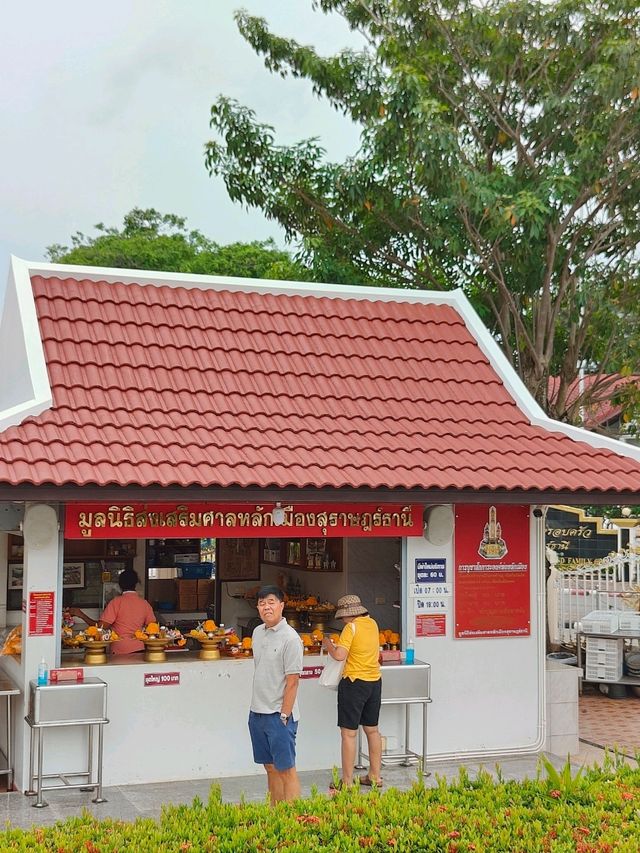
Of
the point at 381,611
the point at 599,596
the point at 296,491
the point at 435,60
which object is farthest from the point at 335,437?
the point at 599,596

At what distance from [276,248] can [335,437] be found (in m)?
33.8

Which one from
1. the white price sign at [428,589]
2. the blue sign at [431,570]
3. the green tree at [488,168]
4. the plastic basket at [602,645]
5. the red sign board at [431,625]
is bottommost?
the plastic basket at [602,645]

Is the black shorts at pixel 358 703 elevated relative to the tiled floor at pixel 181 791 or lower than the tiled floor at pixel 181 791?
elevated

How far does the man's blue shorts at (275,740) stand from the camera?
8203 mm

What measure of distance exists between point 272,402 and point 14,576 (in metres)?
3.83

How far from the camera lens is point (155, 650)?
33.4 ft

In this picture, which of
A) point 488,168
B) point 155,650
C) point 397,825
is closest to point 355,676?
point 155,650

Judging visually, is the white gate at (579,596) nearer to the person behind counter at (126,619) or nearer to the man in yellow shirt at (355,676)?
the man in yellow shirt at (355,676)

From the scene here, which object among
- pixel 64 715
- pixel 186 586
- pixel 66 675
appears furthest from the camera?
pixel 186 586

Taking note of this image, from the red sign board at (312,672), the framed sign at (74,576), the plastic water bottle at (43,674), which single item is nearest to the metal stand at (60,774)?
the plastic water bottle at (43,674)

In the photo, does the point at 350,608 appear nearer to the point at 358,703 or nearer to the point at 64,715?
the point at 358,703

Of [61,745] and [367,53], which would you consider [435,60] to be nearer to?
[367,53]

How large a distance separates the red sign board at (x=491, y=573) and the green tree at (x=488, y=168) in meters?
4.68

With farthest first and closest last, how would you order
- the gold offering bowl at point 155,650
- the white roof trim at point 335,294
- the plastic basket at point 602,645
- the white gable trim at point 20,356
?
the plastic basket at point 602,645
the white roof trim at point 335,294
the gold offering bowl at point 155,650
the white gable trim at point 20,356
